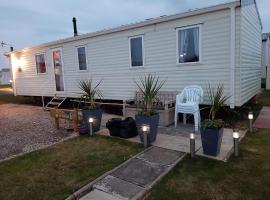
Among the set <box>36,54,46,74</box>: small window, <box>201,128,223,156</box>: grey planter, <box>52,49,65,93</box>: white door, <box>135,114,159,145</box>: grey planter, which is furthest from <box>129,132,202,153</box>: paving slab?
<box>36,54,46,74</box>: small window

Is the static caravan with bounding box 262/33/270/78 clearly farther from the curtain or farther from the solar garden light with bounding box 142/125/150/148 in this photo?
the solar garden light with bounding box 142/125/150/148

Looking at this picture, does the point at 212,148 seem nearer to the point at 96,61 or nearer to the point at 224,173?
the point at 224,173

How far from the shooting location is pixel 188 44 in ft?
21.2

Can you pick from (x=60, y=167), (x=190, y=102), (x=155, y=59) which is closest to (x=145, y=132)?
(x=60, y=167)

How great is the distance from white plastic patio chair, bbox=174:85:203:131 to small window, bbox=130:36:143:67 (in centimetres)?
201

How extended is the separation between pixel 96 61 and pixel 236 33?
5.09 meters

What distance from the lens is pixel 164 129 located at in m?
5.80

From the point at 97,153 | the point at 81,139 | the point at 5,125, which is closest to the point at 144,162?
the point at 97,153

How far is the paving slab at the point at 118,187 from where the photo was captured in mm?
2908

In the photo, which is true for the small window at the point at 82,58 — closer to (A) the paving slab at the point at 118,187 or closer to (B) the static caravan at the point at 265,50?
(A) the paving slab at the point at 118,187

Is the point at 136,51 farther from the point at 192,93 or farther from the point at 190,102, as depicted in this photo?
the point at 190,102

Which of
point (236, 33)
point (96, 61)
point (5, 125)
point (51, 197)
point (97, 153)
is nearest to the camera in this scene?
point (51, 197)

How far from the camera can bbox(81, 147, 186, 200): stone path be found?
294 centimetres

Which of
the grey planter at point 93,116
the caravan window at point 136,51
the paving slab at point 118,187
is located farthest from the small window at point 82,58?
the paving slab at point 118,187
